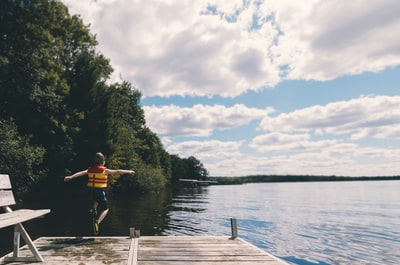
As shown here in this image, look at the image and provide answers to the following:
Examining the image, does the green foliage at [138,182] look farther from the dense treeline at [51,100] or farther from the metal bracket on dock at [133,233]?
the metal bracket on dock at [133,233]

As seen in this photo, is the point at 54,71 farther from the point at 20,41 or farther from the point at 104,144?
the point at 104,144

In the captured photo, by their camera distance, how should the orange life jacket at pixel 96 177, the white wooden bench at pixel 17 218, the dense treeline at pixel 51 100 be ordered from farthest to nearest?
the dense treeline at pixel 51 100, the orange life jacket at pixel 96 177, the white wooden bench at pixel 17 218

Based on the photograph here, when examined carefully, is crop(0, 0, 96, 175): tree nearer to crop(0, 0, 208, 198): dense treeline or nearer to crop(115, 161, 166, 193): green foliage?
crop(0, 0, 208, 198): dense treeline

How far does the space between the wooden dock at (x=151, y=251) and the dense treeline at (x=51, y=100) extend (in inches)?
722

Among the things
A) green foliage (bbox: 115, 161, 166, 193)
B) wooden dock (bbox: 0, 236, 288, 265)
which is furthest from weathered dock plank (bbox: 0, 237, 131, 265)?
green foliage (bbox: 115, 161, 166, 193)

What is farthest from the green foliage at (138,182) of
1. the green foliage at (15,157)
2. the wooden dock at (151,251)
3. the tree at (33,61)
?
the wooden dock at (151,251)

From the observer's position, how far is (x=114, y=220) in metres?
19.8

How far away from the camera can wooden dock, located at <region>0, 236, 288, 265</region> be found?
653 cm

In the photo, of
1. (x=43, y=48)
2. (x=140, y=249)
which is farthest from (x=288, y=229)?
(x=43, y=48)

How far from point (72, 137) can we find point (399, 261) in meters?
31.1

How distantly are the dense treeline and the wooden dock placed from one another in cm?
1833

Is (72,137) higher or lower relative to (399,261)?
higher

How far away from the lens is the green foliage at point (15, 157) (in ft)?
74.3

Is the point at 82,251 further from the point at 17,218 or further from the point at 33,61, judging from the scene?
the point at 33,61
